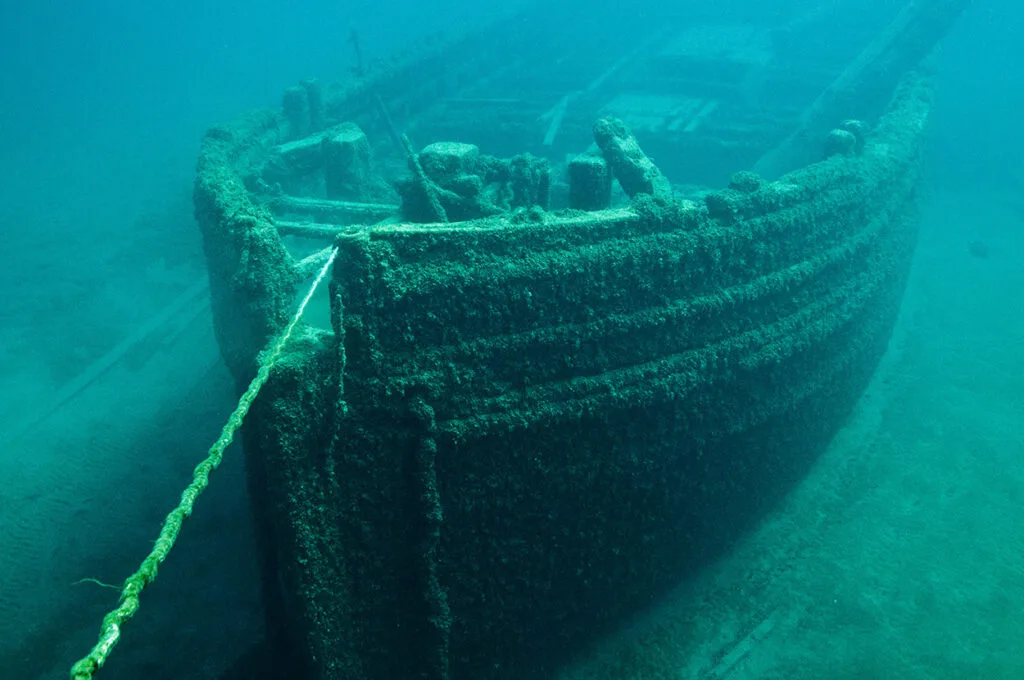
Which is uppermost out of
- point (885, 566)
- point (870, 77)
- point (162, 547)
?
point (870, 77)

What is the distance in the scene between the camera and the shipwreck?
3.46 m

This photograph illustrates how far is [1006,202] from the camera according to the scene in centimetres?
1402

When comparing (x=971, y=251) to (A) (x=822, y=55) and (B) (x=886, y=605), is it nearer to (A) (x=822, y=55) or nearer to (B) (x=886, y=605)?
(A) (x=822, y=55)

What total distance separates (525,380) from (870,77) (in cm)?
1029

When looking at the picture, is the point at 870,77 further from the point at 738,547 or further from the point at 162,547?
the point at 162,547

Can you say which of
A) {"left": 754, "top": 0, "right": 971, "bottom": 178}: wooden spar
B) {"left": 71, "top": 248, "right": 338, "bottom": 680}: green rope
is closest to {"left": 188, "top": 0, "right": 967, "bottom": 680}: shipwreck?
{"left": 71, "top": 248, "right": 338, "bottom": 680}: green rope

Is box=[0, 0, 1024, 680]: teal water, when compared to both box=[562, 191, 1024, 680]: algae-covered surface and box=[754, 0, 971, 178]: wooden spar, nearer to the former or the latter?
box=[562, 191, 1024, 680]: algae-covered surface

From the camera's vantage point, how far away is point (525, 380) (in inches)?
151

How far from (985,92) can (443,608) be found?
25871 mm

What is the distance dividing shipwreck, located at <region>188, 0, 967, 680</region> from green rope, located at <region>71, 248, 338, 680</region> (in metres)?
0.14

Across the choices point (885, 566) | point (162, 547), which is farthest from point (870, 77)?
point (162, 547)

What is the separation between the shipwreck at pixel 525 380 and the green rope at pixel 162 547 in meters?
0.14

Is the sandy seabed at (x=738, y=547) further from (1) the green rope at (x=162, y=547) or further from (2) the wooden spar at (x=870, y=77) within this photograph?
(2) the wooden spar at (x=870, y=77)

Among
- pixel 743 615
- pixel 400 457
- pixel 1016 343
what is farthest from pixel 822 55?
pixel 400 457
